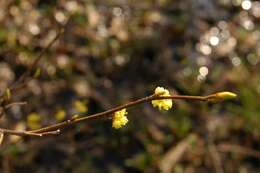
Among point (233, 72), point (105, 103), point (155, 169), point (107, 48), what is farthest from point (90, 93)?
point (233, 72)

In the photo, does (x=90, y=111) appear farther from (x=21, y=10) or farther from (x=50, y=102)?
(x=21, y=10)

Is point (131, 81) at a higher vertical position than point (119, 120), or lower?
higher

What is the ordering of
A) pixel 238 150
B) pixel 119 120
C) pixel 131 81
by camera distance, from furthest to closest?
pixel 131 81, pixel 238 150, pixel 119 120

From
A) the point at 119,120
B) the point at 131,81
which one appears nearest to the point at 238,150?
the point at 131,81

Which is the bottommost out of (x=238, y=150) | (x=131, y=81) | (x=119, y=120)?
(x=119, y=120)

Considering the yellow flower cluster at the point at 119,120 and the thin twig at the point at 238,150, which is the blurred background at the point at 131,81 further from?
the yellow flower cluster at the point at 119,120

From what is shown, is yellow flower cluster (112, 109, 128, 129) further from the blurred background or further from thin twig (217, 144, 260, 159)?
thin twig (217, 144, 260, 159)

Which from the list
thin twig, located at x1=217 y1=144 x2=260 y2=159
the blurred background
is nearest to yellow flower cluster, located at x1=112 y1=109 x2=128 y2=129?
the blurred background

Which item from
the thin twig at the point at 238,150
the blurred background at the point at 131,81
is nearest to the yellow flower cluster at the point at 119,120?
the blurred background at the point at 131,81

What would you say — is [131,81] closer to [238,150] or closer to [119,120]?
[238,150]

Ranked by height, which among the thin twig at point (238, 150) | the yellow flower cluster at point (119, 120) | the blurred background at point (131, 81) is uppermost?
the blurred background at point (131, 81)
